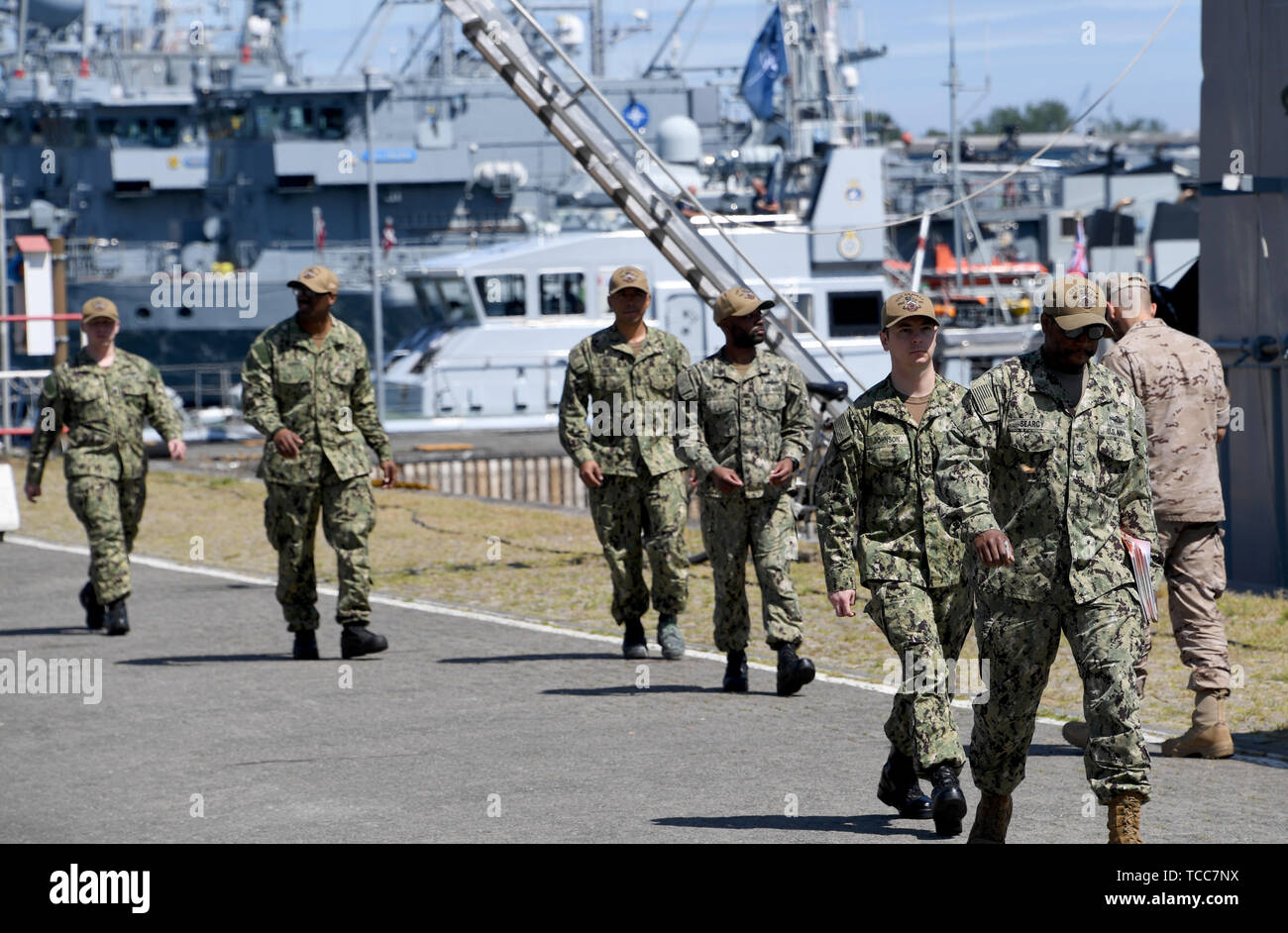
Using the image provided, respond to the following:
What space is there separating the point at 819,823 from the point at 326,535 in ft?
14.2

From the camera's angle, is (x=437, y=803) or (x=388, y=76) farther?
(x=388, y=76)

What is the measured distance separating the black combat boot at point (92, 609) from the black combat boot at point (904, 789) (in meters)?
6.30

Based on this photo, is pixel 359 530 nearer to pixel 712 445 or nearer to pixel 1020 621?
pixel 712 445

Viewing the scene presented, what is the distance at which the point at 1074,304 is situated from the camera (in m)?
5.55

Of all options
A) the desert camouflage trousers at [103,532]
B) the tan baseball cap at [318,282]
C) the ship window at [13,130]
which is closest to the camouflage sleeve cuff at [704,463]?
the tan baseball cap at [318,282]

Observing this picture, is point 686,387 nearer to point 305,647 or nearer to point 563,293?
point 305,647

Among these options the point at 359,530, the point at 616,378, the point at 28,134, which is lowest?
the point at 359,530

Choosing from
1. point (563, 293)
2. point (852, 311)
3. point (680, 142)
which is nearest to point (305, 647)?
point (852, 311)

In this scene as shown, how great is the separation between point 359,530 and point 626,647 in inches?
61.4

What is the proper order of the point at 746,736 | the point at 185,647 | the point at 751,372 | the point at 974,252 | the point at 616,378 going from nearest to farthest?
the point at 746,736, the point at 751,372, the point at 616,378, the point at 185,647, the point at 974,252

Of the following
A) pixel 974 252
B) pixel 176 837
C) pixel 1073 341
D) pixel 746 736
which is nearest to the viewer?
pixel 1073 341
